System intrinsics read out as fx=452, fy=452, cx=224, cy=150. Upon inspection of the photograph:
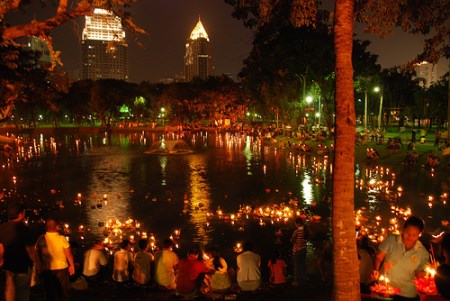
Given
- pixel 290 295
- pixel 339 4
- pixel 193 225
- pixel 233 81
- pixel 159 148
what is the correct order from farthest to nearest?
pixel 233 81 → pixel 159 148 → pixel 193 225 → pixel 290 295 → pixel 339 4

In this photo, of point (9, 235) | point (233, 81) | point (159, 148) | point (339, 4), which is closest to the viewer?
point (339, 4)

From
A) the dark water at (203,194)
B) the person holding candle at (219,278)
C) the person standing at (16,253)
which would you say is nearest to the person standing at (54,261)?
the person standing at (16,253)

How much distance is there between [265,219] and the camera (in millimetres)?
15414

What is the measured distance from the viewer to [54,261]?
23.9 ft

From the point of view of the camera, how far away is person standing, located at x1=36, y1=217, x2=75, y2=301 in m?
7.24

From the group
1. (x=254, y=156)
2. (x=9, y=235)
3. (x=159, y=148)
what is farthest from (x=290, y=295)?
(x=159, y=148)

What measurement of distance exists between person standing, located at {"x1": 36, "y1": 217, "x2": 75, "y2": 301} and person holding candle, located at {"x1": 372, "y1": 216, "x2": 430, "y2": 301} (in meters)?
4.82

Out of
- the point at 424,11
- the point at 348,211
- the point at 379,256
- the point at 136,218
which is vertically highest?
the point at 424,11

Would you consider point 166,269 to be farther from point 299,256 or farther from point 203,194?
point 203,194

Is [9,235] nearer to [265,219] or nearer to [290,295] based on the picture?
[290,295]

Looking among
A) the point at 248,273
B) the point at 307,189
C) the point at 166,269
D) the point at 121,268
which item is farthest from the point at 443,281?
the point at 307,189

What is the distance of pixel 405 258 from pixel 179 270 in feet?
14.0

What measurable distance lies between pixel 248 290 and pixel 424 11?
6820 mm

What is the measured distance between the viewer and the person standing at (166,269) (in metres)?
8.77
